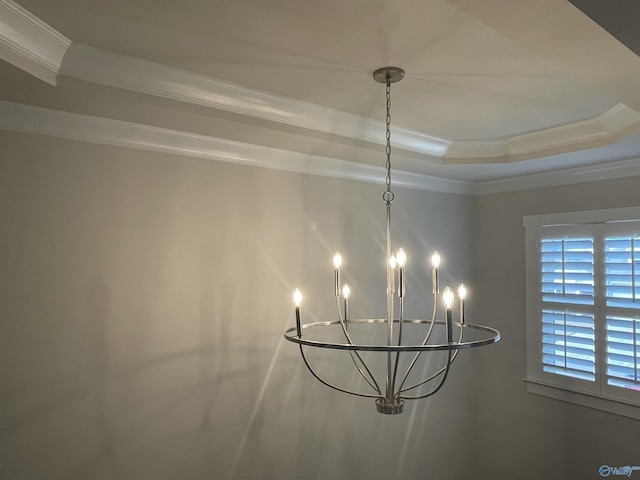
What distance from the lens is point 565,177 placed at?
3014 mm

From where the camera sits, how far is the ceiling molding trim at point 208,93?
157 cm

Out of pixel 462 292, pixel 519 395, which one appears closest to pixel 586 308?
pixel 519 395

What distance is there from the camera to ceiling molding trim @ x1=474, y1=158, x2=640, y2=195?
2717 millimetres

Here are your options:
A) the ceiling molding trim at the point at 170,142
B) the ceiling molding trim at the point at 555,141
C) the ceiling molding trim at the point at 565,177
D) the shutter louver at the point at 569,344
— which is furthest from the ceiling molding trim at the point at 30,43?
the shutter louver at the point at 569,344

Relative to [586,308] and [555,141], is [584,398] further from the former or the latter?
[555,141]

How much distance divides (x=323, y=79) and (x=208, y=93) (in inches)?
17.9

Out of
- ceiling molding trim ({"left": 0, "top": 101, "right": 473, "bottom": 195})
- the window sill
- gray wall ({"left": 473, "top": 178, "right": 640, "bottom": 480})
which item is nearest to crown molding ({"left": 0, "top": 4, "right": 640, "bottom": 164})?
ceiling molding trim ({"left": 0, "top": 101, "right": 473, "bottom": 195})

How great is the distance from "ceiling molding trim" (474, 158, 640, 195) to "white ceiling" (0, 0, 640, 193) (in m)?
0.02

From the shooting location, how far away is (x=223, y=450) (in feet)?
7.66

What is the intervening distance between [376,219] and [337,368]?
3.19 ft

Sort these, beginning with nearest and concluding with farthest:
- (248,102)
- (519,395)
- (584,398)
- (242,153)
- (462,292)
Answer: (462,292) → (248,102) → (242,153) → (584,398) → (519,395)

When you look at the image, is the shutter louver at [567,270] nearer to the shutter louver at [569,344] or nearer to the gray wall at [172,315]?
the shutter louver at [569,344]

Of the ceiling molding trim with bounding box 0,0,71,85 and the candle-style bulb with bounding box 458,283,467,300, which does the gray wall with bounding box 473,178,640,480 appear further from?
the ceiling molding trim with bounding box 0,0,71,85

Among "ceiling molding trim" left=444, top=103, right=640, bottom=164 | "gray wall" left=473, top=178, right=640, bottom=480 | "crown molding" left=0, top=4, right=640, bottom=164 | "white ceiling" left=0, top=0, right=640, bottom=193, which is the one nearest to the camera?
"white ceiling" left=0, top=0, right=640, bottom=193
